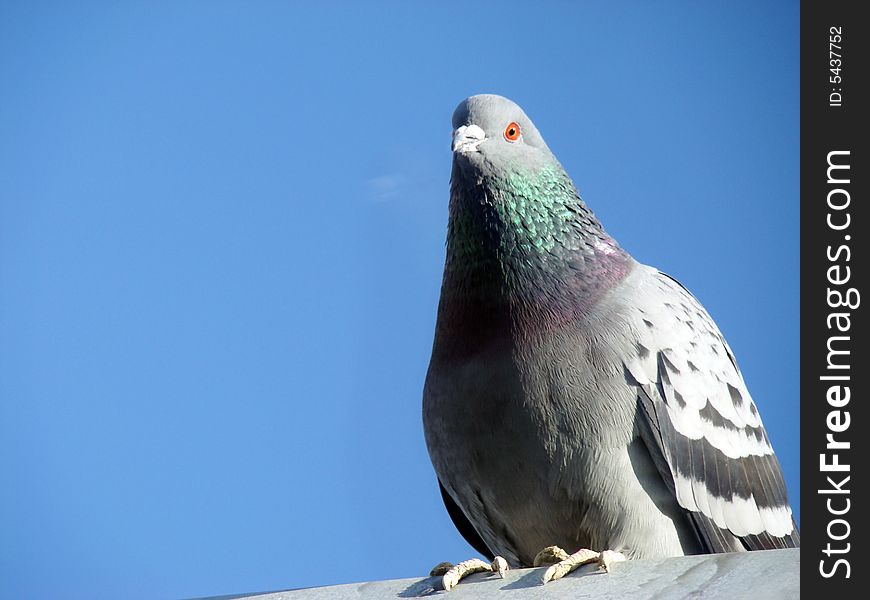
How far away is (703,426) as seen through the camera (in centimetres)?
654

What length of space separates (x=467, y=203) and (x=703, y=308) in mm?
1684

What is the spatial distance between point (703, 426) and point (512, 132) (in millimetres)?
2094

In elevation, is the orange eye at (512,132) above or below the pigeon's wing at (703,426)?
above

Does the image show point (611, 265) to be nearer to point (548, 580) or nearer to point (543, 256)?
point (543, 256)

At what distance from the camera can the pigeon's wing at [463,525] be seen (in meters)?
7.57

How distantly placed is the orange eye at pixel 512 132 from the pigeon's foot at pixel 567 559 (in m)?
2.47

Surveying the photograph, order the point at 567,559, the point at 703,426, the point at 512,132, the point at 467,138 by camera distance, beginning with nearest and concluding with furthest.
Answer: the point at 567,559
the point at 703,426
the point at 467,138
the point at 512,132

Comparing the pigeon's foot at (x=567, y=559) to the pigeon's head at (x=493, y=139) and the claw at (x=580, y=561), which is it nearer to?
the claw at (x=580, y=561)

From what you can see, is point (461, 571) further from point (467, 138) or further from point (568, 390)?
point (467, 138)

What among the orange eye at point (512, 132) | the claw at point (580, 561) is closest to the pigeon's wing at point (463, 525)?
the claw at point (580, 561)

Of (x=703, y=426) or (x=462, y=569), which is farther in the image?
(x=703, y=426)

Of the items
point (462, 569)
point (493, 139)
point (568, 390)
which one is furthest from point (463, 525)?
point (493, 139)

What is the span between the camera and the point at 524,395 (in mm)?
6215
